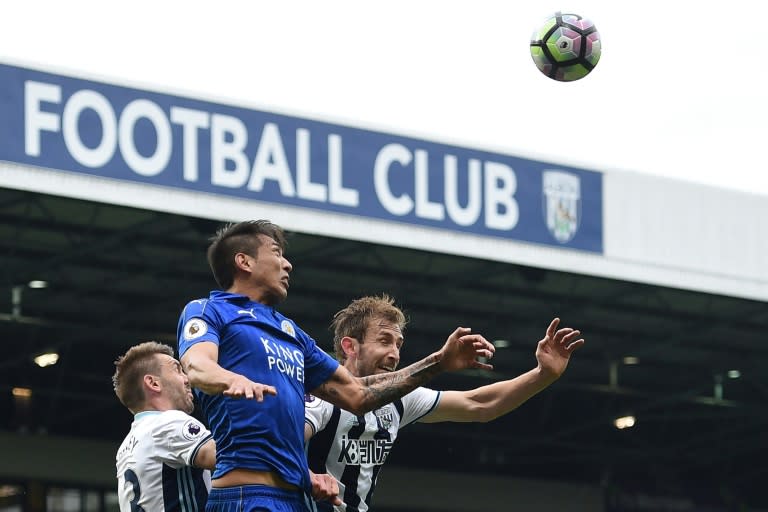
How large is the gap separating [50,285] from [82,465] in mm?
8572

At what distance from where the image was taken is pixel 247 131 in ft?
70.0

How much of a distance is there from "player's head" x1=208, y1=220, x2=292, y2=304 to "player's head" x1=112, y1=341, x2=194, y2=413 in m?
1.35

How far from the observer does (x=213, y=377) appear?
6812 mm

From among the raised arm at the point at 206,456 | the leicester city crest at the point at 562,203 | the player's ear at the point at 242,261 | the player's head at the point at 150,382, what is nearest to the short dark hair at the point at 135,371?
the player's head at the point at 150,382

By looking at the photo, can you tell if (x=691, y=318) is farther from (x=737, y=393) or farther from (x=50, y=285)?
(x=50, y=285)

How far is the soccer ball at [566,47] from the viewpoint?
16.8m

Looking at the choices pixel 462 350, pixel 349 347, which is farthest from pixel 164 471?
pixel 462 350

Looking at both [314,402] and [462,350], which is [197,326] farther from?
[314,402]

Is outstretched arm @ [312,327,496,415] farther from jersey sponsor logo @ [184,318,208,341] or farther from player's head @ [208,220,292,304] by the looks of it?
jersey sponsor logo @ [184,318,208,341]

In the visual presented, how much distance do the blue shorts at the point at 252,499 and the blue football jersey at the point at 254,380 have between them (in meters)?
0.08

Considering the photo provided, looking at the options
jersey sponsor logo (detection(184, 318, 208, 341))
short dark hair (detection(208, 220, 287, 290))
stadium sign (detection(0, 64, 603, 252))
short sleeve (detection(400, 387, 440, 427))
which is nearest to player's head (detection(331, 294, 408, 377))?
short sleeve (detection(400, 387, 440, 427))

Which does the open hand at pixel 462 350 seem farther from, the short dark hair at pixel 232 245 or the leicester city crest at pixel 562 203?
the leicester city crest at pixel 562 203

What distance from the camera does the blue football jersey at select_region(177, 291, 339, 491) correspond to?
23.9 feet

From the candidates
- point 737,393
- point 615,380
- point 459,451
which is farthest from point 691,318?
point 459,451
